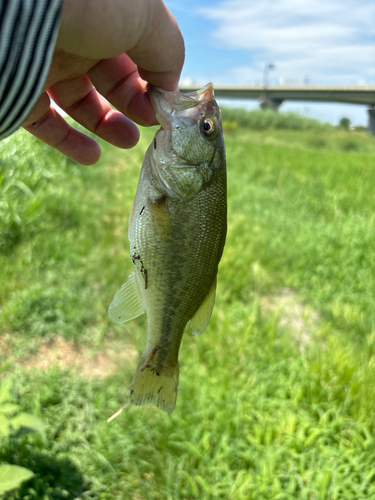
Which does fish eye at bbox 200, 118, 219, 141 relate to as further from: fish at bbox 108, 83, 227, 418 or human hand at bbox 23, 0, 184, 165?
human hand at bbox 23, 0, 184, 165

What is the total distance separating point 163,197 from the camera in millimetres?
1504

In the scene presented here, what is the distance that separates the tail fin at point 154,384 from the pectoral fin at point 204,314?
19cm

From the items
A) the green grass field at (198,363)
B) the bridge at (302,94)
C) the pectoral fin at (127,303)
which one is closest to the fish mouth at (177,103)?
the pectoral fin at (127,303)

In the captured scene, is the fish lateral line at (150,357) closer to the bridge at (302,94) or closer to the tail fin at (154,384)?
the tail fin at (154,384)

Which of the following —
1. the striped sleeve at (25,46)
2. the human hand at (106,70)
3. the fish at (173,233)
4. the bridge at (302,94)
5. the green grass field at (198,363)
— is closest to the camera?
the striped sleeve at (25,46)

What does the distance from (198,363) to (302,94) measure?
50.9m

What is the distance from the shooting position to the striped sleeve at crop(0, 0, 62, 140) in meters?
1.09

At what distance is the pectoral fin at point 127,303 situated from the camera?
5.15ft

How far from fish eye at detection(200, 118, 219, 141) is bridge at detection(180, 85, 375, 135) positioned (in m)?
30.9

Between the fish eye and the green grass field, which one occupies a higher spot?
the fish eye

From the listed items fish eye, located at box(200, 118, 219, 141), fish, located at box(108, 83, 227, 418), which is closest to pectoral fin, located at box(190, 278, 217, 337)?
fish, located at box(108, 83, 227, 418)

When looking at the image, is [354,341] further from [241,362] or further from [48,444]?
[48,444]

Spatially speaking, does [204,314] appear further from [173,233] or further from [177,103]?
[177,103]

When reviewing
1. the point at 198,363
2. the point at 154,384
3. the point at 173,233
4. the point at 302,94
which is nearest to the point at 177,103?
the point at 173,233
